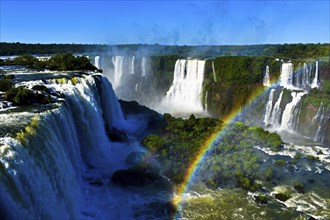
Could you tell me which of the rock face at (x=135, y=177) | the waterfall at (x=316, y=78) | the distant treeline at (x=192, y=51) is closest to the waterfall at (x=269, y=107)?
the waterfall at (x=316, y=78)

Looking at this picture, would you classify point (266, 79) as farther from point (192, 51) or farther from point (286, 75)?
point (192, 51)

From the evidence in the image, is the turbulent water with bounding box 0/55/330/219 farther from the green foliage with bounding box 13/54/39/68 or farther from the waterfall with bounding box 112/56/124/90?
the waterfall with bounding box 112/56/124/90

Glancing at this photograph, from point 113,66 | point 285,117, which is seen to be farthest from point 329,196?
point 113,66

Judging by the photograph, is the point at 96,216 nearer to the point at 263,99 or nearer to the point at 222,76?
the point at 263,99

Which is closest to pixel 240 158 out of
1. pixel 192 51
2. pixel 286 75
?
pixel 286 75

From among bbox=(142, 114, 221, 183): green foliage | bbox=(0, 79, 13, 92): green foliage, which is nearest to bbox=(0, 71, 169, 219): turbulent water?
bbox=(142, 114, 221, 183): green foliage

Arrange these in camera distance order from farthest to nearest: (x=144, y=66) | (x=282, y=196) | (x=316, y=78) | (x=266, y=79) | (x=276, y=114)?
(x=144, y=66) → (x=266, y=79) → (x=316, y=78) → (x=276, y=114) → (x=282, y=196)
